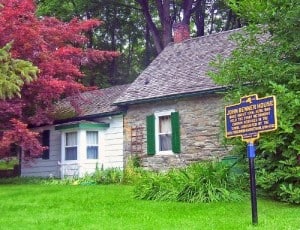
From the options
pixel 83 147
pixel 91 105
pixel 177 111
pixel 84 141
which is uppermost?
pixel 91 105

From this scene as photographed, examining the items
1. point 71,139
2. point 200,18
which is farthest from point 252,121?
point 200,18

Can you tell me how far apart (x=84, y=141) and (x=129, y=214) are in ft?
32.5

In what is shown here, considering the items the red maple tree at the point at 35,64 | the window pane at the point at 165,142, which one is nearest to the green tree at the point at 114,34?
the red maple tree at the point at 35,64

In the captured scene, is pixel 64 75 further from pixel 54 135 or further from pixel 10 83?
pixel 10 83

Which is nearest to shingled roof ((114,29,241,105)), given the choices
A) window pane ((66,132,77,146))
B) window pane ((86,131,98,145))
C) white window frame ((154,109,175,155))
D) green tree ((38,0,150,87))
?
white window frame ((154,109,175,155))

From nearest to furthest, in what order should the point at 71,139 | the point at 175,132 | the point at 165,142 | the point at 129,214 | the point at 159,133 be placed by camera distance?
→ 1. the point at 129,214
2. the point at 175,132
3. the point at 165,142
4. the point at 159,133
5. the point at 71,139

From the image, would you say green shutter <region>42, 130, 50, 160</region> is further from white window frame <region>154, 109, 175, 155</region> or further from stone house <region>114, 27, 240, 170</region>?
white window frame <region>154, 109, 175, 155</region>

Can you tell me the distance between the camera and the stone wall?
16281 millimetres

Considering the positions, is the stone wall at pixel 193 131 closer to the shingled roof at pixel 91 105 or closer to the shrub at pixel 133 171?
the shrub at pixel 133 171

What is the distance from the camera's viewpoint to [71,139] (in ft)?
65.4

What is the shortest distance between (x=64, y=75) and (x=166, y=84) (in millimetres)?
4371

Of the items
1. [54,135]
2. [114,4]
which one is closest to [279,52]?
[54,135]

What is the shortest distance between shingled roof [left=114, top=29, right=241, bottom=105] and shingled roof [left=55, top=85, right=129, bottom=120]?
1201 millimetres

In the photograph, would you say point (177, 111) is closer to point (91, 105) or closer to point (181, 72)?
point (181, 72)
